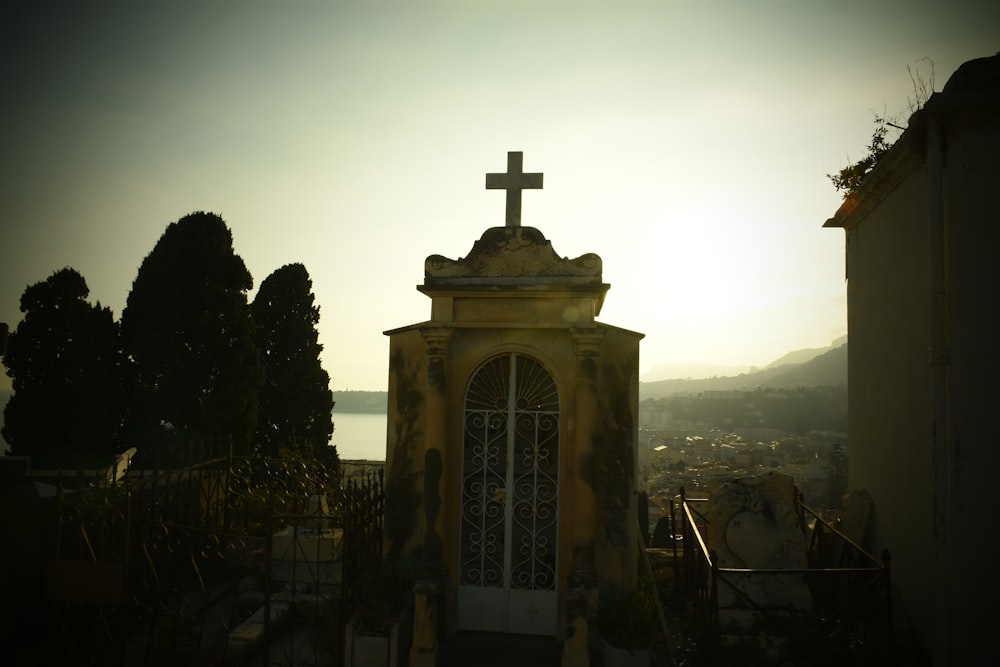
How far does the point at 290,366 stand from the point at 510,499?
534 inches

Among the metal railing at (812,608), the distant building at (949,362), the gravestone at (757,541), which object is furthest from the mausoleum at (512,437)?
the distant building at (949,362)

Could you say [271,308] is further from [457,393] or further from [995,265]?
[995,265]

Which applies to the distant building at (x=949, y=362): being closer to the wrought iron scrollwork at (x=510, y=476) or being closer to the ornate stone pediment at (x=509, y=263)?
the ornate stone pediment at (x=509, y=263)

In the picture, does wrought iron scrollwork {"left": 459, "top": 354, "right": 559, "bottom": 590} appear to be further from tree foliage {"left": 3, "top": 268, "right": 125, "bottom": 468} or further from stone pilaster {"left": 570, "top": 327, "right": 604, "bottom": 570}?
tree foliage {"left": 3, "top": 268, "right": 125, "bottom": 468}

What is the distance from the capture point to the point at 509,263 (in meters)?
7.96

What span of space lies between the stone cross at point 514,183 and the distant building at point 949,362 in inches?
173

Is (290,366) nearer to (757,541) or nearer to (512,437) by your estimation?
(512,437)

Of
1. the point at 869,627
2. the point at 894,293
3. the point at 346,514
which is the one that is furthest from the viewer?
the point at 894,293

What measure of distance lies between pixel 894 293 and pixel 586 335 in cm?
433

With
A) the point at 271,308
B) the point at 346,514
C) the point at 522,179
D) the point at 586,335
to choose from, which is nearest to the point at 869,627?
the point at 586,335

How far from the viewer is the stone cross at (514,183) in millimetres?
8375

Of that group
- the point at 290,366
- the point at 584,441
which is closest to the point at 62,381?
the point at 290,366

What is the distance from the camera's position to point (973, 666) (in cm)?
616

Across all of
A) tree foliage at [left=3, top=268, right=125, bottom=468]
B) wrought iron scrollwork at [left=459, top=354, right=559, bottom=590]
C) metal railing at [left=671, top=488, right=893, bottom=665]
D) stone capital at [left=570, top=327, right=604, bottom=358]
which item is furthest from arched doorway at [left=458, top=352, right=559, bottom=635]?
tree foliage at [left=3, top=268, right=125, bottom=468]
